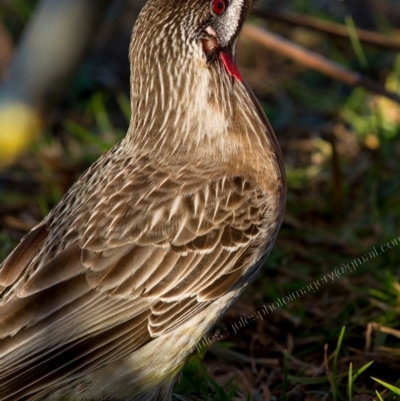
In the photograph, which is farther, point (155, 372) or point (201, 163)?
point (201, 163)

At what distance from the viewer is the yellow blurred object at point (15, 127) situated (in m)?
7.12

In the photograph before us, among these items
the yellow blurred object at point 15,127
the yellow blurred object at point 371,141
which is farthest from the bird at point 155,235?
the yellow blurred object at point 371,141

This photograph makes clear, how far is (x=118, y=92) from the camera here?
8500 millimetres

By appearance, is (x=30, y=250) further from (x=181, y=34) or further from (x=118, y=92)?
(x=118, y=92)

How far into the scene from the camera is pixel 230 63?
16.4 ft

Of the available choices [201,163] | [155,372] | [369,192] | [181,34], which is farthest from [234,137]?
[369,192]

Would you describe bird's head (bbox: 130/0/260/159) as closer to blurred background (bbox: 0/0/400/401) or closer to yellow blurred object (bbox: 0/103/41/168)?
blurred background (bbox: 0/0/400/401)

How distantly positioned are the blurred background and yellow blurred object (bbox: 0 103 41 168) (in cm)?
1

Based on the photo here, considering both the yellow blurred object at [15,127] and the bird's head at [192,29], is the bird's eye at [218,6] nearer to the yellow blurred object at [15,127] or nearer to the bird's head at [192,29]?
the bird's head at [192,29]

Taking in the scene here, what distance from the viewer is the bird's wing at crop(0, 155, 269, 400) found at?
4445 millimetres

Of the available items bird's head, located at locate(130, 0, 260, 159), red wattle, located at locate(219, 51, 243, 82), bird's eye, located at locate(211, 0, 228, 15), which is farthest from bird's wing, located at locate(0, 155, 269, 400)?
bird's eye, located at locate(211, 0, 228, 15)

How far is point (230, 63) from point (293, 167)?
8.36 ft

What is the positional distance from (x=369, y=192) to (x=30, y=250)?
2.89 metres

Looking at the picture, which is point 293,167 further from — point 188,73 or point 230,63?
point 188,73
